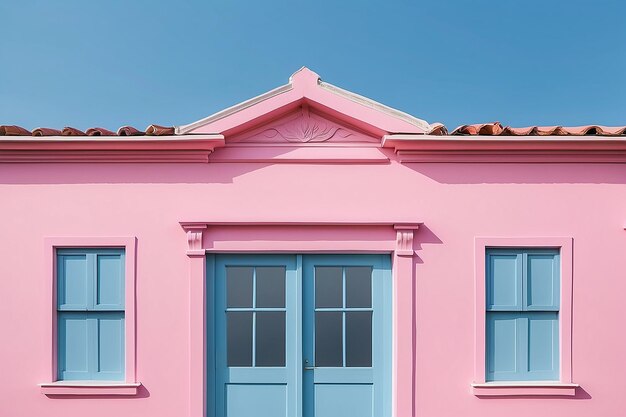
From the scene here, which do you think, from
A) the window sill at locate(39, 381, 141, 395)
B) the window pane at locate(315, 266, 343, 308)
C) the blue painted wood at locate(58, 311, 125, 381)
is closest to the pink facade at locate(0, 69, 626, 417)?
the window sill at locate(39, 381, 141, 395)

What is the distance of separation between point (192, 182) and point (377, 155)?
1879mm

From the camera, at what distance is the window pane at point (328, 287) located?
447 cm

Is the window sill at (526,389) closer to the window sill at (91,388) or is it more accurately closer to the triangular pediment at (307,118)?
the triangular pediment at (307,118)

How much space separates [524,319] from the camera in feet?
14.3

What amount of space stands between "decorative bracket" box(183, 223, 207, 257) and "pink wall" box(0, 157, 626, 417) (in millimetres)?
108

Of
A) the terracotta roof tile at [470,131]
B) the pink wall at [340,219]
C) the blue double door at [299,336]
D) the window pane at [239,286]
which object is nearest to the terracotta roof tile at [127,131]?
the terracotta roof tile at [470,131]

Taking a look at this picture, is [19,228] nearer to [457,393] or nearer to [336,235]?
[336,235]

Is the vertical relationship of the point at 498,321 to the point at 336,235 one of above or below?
below

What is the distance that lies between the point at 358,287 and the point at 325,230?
0.69 meters

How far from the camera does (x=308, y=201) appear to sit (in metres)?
4.40

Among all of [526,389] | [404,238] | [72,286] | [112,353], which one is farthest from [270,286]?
[526,389]

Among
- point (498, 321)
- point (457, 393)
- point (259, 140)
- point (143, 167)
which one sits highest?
point (259, 140)

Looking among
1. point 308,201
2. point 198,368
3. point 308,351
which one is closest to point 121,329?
point 198,368

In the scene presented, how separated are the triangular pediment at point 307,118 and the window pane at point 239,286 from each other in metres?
1.32
